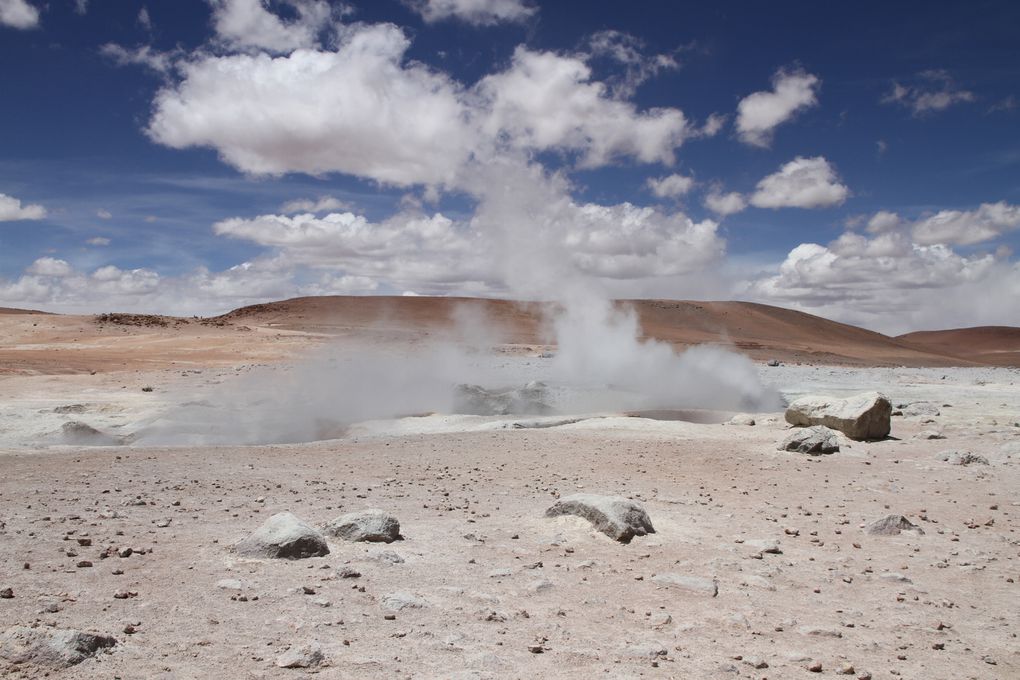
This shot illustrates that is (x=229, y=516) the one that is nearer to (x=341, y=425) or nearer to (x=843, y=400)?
(x=341, y=425)

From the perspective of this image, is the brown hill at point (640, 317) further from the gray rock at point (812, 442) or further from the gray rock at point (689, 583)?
the gray rock at point (689, 583)

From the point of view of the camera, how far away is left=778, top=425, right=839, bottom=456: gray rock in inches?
455

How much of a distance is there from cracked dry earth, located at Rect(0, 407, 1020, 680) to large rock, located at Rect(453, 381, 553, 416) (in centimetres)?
763

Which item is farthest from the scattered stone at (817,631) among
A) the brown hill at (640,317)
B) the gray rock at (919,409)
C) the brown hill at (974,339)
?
the brown hill at (974,339)

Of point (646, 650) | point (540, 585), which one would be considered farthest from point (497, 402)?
point (646, 650)

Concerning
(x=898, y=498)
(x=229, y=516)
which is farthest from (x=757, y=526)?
(x=229, y=516)

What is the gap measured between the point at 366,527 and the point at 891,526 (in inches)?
198

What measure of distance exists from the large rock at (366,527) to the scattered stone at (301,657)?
6.97 ft

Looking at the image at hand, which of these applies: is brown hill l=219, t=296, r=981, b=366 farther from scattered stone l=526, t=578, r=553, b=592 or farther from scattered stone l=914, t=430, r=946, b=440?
scattered stone l=526, t=578, r=553, b=592

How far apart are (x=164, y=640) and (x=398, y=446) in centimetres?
817

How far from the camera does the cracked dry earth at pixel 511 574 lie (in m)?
4.06

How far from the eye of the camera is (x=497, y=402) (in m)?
18.0

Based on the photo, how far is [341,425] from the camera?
1642cm

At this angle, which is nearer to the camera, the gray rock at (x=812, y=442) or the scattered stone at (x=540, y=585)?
the scattered stone at (x=540, y=585)
